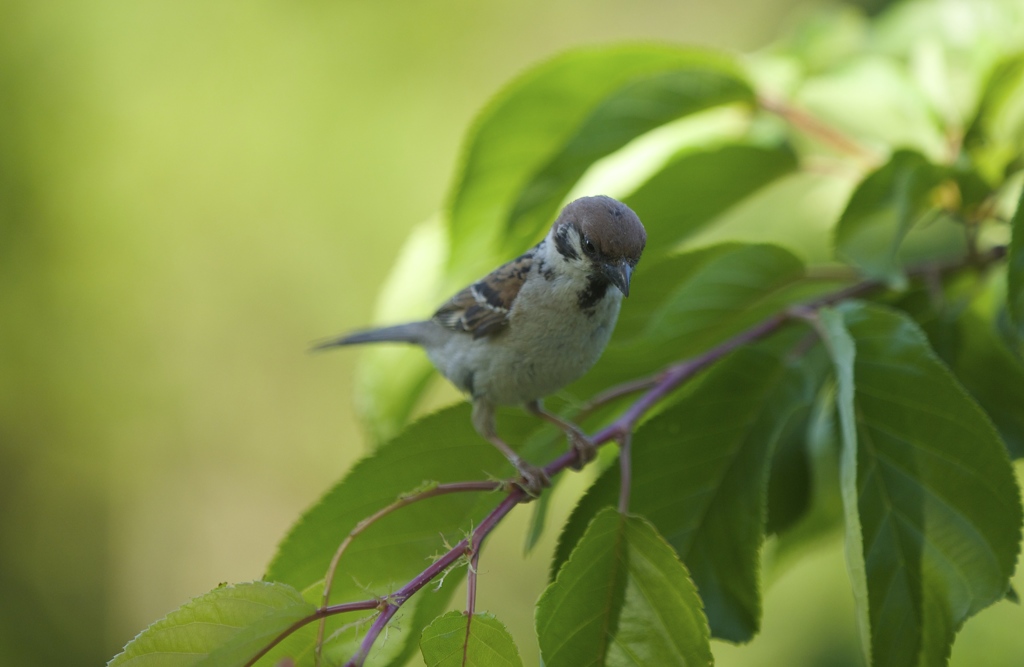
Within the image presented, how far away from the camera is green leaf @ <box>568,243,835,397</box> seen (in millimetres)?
1991

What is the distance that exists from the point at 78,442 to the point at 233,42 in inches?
161

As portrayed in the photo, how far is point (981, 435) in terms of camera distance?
1553 millimetres

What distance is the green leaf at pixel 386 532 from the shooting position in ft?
5.51

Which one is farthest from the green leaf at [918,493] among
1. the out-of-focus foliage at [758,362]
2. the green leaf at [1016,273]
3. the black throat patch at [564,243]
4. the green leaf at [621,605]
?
the black throat patch at [564,243]

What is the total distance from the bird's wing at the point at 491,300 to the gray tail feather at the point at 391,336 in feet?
0.56

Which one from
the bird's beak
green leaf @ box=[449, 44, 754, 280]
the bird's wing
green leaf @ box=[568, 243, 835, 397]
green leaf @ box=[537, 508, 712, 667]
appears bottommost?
green leaf @ box=[537, 508, 712, 667]

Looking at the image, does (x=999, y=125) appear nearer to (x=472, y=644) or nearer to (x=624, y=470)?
(x=624, y=470)

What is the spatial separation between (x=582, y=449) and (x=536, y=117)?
1131 millimetres

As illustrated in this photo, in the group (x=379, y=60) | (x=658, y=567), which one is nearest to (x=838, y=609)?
(x=658, y=567)

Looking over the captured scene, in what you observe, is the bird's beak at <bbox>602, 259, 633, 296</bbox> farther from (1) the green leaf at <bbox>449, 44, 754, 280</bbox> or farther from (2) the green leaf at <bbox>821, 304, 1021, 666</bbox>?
(1) the green leaf at <bbox>449, 44, 754, 280</bbox>

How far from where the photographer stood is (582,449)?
5.82 feet

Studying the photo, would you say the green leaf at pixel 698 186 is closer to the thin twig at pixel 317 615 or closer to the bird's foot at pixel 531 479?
the bird's foot at pixel 531 479

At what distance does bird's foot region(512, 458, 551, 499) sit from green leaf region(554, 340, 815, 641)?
131 mm

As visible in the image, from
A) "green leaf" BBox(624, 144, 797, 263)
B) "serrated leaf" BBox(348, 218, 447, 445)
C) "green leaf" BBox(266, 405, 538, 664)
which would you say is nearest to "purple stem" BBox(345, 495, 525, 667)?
"green leaf" BBox(266, 405, 538, 664)
